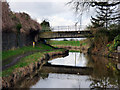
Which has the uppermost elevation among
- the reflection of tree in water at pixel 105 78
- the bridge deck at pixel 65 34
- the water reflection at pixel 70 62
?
the bridge deck at pixel 65 34

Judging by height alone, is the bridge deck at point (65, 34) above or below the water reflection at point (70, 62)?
above

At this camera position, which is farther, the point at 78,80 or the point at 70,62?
the point at 70,62

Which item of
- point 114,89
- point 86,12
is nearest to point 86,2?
point 86,12

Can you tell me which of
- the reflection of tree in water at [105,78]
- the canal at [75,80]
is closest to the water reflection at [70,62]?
the reflection of tree in water at [105,78]

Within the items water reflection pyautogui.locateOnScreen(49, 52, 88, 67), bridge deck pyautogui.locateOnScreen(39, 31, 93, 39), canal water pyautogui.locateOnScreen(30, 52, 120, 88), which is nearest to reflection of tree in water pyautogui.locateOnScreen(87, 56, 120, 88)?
canal water pyautogui.locateOnScreen(30, 52, 120, 88)

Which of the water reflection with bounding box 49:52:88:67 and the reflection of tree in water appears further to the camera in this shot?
the water reflection with bounding box 49:52:88:67

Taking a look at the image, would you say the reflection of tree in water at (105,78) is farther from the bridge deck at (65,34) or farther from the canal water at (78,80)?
the bridge deck at (65,34)

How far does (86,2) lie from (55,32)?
24170 mm

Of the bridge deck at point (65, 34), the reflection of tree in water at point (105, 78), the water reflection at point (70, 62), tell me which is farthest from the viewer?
the bridge deck at point (65, 34)

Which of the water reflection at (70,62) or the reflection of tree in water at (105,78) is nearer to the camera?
the reflection of tree in water at (105,78)

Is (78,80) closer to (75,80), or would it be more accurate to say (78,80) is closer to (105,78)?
(75,80)

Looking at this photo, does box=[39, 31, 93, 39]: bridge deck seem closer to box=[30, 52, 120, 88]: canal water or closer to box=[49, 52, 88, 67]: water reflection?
box=[49, 52, 88, 67]: water reflection

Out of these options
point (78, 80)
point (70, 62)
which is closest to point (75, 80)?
point (78, 80)

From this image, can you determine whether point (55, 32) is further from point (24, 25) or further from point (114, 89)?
point (114, 89)
